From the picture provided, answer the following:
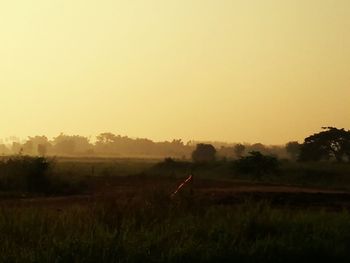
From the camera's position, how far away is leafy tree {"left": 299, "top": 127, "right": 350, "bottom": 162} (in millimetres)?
80125

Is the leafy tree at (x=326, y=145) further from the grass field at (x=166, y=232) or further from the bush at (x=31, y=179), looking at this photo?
the grass field at (x=166, y=232)

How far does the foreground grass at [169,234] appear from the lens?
1266cm

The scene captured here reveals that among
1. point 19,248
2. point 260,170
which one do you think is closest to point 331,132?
point 260,170

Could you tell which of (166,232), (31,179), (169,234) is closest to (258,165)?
(31,179)

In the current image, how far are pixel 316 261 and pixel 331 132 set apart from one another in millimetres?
67158

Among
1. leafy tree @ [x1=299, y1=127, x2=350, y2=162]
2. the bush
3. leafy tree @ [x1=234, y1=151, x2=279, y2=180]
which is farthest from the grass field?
leafy tree @ [x1=299, y1=127, x2=350, y2=162]

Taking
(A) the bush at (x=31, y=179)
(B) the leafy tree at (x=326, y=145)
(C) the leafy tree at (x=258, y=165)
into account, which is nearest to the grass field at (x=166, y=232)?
(A) the bush at (x=31, y=179)

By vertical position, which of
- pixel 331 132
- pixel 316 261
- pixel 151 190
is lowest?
pixel 316 261

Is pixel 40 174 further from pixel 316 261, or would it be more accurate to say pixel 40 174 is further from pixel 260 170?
pixel 316 261

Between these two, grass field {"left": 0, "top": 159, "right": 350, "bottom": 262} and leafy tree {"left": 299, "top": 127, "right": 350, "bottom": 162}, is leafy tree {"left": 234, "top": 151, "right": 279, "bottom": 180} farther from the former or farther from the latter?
grass field {"left": 0, "top": 159, "right": 350, "bottom": 262}

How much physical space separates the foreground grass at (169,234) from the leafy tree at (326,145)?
2452 inches

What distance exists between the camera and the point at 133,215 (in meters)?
16.7

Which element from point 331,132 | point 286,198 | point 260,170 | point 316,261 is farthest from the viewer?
point 331,132

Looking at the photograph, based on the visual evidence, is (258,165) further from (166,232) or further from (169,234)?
(169,234)
